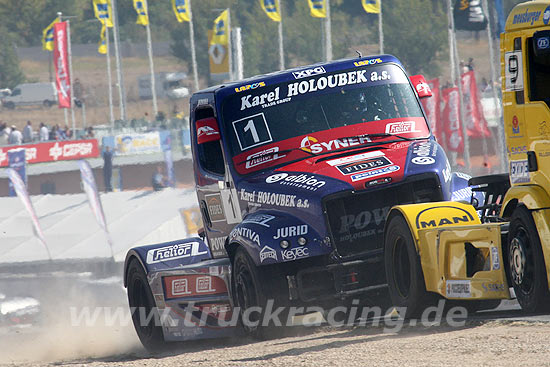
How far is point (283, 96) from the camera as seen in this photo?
1034 centimetres

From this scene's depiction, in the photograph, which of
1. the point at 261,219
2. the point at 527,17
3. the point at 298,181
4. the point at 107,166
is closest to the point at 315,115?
the point at 298,181

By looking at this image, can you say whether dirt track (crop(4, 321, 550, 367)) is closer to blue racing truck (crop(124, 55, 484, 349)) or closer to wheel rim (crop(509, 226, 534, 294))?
wheel rim (crop(509, 226, 534, 294))

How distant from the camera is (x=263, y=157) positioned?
1012cm

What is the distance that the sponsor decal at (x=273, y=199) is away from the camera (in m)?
9.32

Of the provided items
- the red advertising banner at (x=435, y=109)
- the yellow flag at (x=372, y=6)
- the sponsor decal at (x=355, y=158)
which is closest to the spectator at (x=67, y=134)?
the yellow flag at (x=372, y=6)

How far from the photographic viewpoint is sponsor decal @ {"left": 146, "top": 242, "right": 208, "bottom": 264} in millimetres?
11102

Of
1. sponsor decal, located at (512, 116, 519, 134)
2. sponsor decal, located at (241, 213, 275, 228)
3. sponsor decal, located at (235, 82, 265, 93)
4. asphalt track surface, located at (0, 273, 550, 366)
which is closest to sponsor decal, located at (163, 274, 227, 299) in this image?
asphalt track surface, located at (0, 273, 550, 366)

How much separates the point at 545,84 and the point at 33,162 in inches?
1715

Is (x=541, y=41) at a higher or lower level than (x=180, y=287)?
higher

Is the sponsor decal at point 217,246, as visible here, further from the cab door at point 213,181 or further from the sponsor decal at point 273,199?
→ the sponsor decal at point 273,199

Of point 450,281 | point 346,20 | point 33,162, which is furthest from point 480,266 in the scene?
point 346,20

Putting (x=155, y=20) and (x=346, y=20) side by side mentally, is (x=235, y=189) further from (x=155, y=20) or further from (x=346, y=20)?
(x=155, y=20)

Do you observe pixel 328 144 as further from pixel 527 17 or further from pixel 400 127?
pixel 527 17

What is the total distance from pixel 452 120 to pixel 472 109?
99.3 inches
